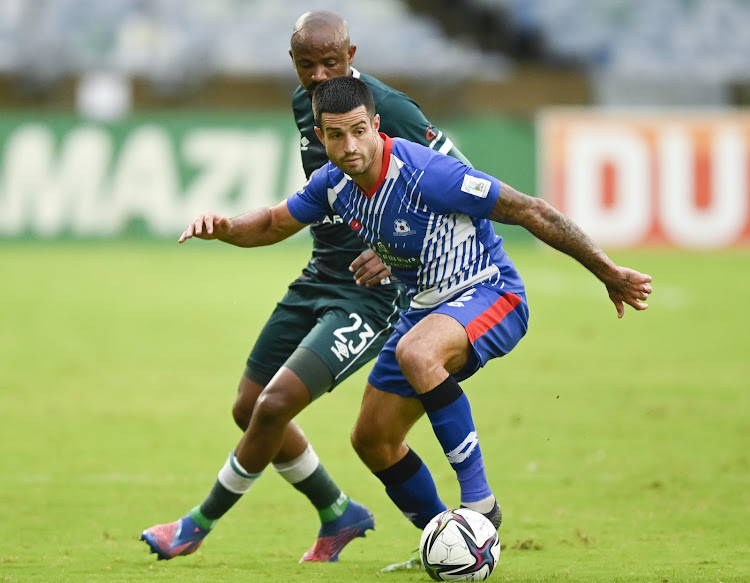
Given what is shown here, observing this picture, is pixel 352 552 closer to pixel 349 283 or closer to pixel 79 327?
pixel 349 283

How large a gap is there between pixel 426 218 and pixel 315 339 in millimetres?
882

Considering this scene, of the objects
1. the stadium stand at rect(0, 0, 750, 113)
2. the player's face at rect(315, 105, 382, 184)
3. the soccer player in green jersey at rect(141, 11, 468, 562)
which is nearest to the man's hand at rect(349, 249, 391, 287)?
Answer: the soccer player in green jersey at rect(141, 11, 468, 562)

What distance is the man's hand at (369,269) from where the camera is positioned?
561 cm

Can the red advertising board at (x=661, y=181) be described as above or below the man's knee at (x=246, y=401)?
below

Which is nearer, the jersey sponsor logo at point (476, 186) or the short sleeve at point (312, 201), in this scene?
the jersey sponsor logo at point (476, 186)

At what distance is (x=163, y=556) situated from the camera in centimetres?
529

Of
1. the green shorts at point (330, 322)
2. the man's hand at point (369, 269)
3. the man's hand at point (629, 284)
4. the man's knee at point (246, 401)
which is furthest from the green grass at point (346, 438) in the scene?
the man's hand at point (369, 269)

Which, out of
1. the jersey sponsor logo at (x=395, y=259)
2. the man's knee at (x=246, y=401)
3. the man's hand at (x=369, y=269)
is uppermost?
the jersey sponsor logo at (x=395, y=259)

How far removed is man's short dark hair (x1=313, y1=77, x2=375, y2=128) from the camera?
4.78 metres

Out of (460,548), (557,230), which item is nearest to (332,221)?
(557,230)

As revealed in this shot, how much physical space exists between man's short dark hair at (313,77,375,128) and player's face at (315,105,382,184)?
2cm

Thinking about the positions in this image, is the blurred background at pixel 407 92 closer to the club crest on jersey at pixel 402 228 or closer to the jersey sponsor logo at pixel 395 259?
the jersey sponsor logo at pixel 395 259

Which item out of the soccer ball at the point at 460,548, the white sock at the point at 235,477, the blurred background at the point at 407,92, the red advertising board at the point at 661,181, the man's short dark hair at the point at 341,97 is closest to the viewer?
the soccer ball at the point at 460,548

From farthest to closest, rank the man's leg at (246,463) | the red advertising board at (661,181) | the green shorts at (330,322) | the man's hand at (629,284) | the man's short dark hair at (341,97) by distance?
the red advertising board at (661,181) → the green shorts at (330,322) → the man's leg at (246,463) → the man's hand at (629,284) → the man's short dark hair at (341,97)
